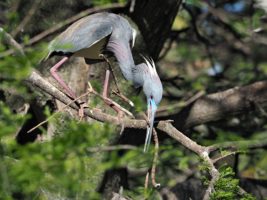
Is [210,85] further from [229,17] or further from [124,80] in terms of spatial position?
[124,80]

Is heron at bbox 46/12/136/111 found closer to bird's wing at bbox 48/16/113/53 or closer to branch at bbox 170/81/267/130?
bird's wing at bbox 48/16/113/53

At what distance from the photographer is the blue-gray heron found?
454 cm

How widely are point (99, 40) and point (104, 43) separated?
0.18m

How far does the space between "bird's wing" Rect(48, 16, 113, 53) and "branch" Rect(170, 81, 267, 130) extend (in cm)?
94

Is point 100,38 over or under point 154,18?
over

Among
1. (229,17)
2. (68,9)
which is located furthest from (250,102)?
(68,9)

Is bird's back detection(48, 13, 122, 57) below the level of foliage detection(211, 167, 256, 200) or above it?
above

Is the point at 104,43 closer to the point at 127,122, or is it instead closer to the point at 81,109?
the point at 81,109

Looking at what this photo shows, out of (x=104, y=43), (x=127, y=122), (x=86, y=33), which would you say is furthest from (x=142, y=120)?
(x=104, y=43)

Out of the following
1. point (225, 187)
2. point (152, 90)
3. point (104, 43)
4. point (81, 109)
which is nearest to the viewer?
point (225, 187)

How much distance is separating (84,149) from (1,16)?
3705 mm

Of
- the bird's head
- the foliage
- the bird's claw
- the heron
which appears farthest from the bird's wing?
the foliage

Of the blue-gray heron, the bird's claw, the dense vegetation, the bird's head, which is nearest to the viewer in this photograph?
the dense vegetation

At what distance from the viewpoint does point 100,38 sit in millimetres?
4770
